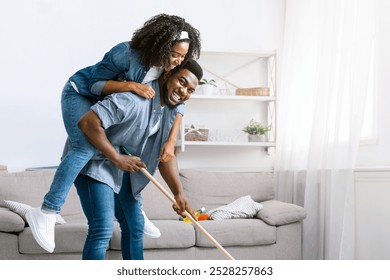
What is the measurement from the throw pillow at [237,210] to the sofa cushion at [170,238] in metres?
0.36

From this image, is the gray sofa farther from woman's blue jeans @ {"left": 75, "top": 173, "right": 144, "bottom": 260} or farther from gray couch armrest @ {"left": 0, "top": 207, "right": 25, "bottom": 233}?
woman's blue jeans @ {"left": 75, "top": 173, "right": 144, "bottom": 260}

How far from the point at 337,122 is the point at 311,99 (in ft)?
2.03

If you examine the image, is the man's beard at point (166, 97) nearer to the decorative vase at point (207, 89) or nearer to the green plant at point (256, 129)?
the decorative vase at point (207, 89)

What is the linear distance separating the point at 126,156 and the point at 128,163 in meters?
0.03

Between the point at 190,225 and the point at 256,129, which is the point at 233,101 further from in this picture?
the point at 190,225

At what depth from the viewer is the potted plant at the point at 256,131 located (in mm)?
4977

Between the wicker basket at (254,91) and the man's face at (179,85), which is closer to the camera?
the man's face at (179,85)

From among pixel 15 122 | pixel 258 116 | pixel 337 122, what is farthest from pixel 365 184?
pixel 15 122

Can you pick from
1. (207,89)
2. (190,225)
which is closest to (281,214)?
(190,225)

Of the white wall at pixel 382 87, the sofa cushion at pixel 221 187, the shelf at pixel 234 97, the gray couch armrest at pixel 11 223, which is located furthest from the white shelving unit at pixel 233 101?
the gray couch armrest at pixel 11 223

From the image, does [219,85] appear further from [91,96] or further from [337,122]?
[91,96]

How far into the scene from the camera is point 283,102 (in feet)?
16.5

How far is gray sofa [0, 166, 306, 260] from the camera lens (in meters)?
3.68

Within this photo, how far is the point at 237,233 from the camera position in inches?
154
